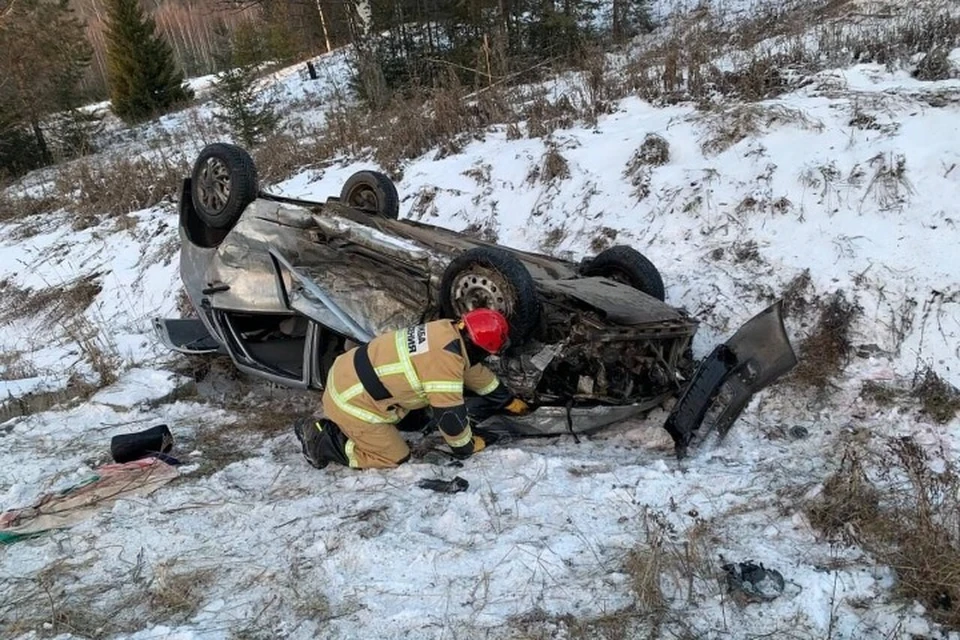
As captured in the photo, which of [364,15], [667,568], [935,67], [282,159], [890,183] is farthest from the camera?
[364,15]

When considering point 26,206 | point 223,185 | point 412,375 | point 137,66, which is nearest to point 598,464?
point 412,375

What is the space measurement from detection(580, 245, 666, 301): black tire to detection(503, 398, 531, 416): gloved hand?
4.08 ft

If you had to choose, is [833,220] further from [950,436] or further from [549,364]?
[549,364]

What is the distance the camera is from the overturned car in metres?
3.86

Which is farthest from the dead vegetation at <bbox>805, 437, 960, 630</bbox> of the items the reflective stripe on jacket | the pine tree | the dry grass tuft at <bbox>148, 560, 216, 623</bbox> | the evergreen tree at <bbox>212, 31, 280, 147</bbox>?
the pine tree

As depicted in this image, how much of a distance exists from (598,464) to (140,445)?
9.15 ft

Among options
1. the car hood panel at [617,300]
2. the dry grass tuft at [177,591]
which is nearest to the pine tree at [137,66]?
the car hood panel at [617,300]

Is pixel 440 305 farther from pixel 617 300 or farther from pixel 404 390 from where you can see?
pixel 617 300

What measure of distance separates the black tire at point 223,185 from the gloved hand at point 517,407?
2574mm

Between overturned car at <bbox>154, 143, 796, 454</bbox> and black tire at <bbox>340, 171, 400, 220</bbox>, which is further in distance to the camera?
black tire at <bbox>340, 171, 400, 220</bbox>

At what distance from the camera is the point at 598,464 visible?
374cm

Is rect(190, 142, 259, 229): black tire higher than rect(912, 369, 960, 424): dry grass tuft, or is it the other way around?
rect(190, 142, 259, 229): black tire

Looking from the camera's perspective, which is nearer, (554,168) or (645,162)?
(645,162)

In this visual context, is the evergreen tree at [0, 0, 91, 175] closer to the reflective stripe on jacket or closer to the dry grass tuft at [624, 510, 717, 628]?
the reflective stripe on jacket
